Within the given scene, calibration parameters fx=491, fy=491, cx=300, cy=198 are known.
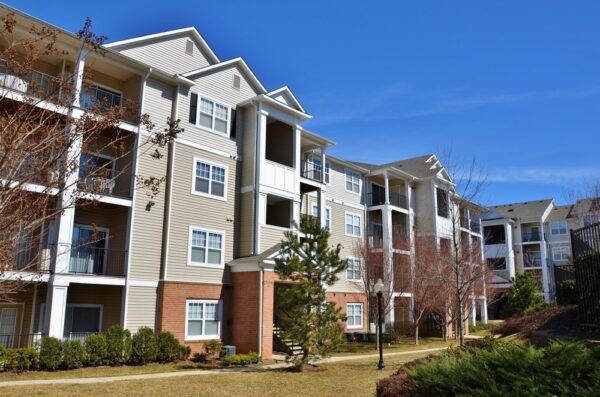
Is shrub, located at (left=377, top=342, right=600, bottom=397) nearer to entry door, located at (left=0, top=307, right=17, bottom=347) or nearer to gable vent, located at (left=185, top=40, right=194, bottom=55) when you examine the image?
entry door, located at (left=0, top=307, right=17, bottom=347)

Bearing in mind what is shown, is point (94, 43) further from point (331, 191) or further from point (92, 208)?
point (331, 191)

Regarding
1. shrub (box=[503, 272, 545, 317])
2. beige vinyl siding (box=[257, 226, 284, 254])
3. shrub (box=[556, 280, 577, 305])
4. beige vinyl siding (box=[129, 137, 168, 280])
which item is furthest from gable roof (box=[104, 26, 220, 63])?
shrub (box=[503, 272, 545, 317])

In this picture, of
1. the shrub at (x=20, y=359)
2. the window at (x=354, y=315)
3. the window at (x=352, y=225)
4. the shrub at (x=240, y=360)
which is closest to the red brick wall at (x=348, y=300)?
the window at (x=354, y=315)

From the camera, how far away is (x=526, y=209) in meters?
67.9

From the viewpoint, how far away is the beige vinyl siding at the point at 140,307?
20828 millimetres

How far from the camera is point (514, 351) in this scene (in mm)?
7992

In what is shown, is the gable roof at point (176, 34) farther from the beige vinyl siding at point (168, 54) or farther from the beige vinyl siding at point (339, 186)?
the beige vinyl siding at point (339, 186)

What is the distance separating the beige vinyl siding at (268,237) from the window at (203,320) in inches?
146

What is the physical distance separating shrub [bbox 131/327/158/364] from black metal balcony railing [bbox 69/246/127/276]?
2724mm

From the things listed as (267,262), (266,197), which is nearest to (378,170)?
(266,197)

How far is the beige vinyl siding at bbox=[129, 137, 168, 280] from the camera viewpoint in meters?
21.4

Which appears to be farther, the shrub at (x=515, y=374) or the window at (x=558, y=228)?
the window at (x=558, y=228)

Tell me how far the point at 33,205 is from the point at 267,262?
14.8 metres

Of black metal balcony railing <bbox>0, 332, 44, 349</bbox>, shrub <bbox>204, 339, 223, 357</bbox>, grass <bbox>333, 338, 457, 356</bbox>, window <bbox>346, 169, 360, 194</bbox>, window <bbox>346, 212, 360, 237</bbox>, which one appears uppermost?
window <bbox>346, 169, 360, 194</bbox>
